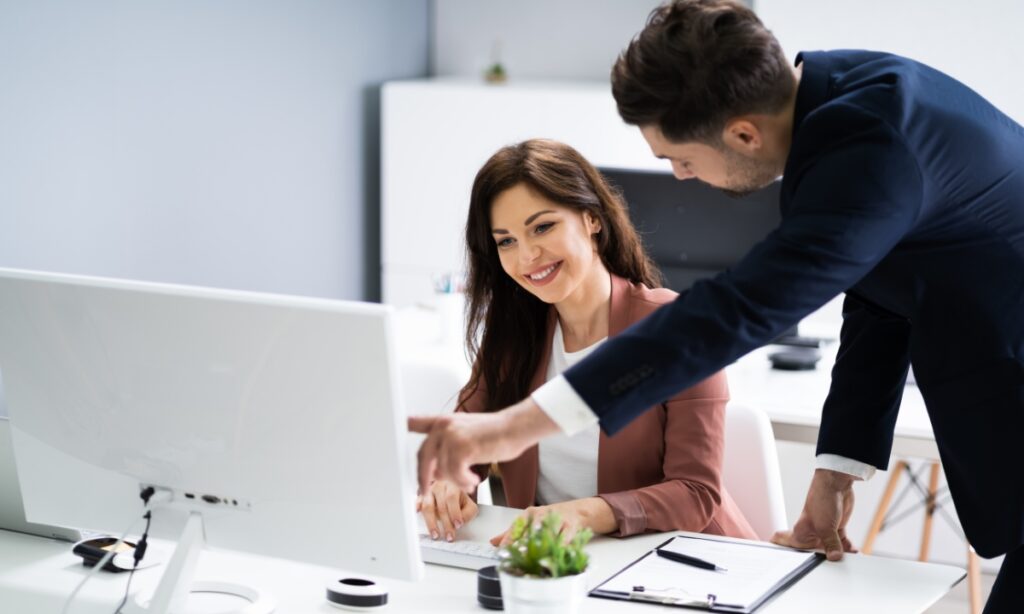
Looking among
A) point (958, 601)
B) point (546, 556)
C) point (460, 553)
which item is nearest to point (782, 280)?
point (546, 556)

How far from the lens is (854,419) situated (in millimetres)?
1836

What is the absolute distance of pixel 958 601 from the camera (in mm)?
3809

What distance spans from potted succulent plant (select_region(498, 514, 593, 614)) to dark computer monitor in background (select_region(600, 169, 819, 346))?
1.83 meters

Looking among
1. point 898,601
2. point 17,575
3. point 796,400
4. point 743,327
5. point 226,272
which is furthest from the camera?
point 226,272

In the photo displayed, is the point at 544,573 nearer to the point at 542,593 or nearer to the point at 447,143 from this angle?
the point at 542,593

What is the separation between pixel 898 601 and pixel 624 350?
2.02 feet

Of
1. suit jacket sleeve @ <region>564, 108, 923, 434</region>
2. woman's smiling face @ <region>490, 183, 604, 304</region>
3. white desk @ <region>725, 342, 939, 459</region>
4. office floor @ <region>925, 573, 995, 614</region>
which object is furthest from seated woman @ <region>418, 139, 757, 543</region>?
office floor @ <region>925, 573, 995, 614</region>

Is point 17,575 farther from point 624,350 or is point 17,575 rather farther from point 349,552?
point 624,350

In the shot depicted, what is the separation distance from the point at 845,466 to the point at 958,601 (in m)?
2.22

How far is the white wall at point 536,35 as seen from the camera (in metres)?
4.98

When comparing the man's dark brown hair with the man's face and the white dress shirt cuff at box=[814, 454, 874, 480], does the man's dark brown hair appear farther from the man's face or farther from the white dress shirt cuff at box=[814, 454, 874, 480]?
the white dress shirt cuff at box=[814, 454, 874, 480]

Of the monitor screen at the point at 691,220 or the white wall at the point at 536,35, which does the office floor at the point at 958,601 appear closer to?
the monitor screen at the point at 691,220

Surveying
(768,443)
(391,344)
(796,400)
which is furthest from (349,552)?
(796,400)

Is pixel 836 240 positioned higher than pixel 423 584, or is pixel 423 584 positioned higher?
pixel 836 240
